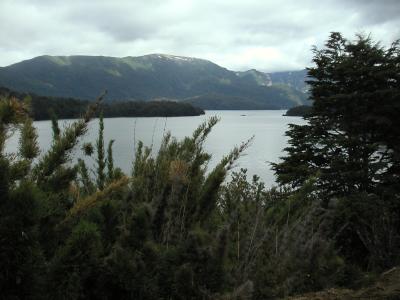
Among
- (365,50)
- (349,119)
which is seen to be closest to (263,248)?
(349,119)

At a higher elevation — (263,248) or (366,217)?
(263,248)

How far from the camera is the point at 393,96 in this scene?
14922 millimetres

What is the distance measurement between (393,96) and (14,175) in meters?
15.1

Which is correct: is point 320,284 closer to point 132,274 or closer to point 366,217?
point 132,274

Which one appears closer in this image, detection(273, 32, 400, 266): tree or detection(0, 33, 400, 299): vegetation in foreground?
detection(0, 33, 400, 299): vegetation in foreground

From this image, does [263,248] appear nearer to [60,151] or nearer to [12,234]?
[60,151]

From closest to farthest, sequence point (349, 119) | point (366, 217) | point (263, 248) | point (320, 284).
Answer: point (320, 284) < point (263, 248) < point (366, 217) < point (349, 119)

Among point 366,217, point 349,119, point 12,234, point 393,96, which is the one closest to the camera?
point 12,234

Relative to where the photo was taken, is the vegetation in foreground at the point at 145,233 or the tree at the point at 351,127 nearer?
the vegetation in foreground at the point at 145,233

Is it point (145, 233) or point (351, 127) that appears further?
point (351, 127)

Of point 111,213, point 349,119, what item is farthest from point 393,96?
point 111,213

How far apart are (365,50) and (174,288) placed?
16.6 meters

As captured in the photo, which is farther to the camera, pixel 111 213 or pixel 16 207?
pixel 111 213

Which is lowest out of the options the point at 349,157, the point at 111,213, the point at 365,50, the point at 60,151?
the point at 349,157
